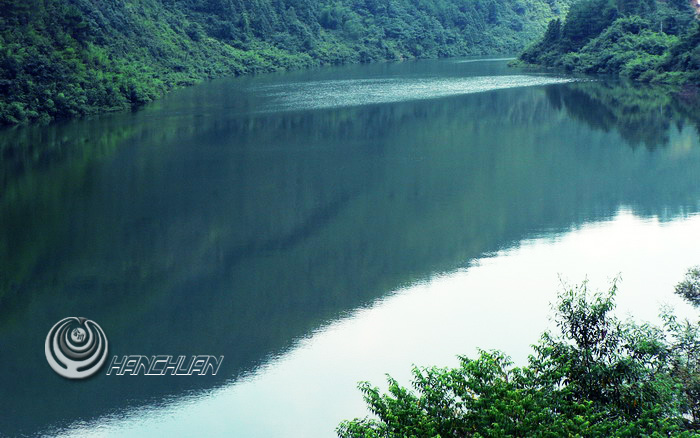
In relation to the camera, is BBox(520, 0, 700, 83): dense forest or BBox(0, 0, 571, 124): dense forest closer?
BBox(0, 0, 571, 124): dense forest

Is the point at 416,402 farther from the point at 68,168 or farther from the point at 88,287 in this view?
the point at 68,168

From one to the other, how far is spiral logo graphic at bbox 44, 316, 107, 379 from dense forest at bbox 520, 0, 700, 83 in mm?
42231

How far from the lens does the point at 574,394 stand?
859 centimetres

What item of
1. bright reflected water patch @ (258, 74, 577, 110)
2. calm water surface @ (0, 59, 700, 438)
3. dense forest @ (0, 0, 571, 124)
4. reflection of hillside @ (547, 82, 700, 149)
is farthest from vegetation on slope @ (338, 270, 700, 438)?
bright reflected water patch @ (258, 74, 577, 110)

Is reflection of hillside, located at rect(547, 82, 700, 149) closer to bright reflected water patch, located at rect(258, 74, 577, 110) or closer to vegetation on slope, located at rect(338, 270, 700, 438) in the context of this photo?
bright reflected water patch, located at rect(258, 74, 577, 110)

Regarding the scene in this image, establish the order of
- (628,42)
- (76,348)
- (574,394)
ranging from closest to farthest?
(574,394) → (76,348) → (628,42)

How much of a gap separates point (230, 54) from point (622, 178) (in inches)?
2340

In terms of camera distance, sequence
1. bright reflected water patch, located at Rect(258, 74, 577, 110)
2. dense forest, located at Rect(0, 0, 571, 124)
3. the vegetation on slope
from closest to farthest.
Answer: the vegetation on slope
dense forest, located at Rect(0, 0, 571, 124)
bright reflected water patch, located at Rect(258, 74, 577, 110)

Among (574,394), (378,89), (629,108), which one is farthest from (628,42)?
(574,394)

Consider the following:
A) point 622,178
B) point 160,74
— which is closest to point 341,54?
point 160,74

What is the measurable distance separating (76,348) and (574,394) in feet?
27.3

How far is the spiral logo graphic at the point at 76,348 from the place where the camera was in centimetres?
1241

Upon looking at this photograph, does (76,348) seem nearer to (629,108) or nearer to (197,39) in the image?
(629,108)

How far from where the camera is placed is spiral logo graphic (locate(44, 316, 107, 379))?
12406 mm
